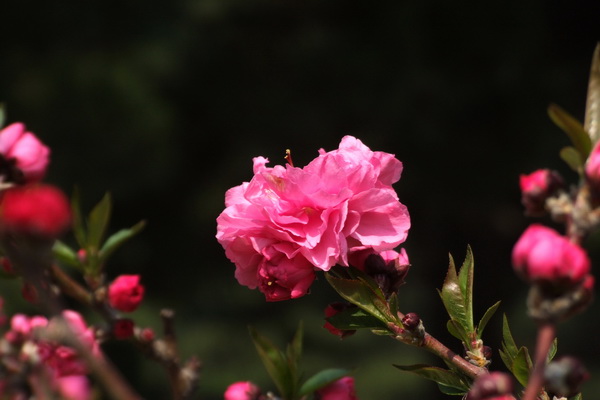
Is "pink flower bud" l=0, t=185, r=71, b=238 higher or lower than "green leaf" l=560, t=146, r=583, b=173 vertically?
higher

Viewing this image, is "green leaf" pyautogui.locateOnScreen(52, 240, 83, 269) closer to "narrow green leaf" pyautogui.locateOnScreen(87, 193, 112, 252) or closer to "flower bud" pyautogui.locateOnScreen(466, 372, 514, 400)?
"narrow green leaf" pyautogui.locateOnScreen(87, 193, 112, 252)

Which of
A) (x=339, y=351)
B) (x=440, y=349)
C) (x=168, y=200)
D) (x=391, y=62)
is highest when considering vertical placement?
(x=440, y=349)

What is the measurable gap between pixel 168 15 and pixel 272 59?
51cm

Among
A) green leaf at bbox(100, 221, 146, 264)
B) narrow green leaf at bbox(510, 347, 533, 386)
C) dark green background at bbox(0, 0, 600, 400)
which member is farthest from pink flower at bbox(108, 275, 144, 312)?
dark green background at bbox(0, 0, 600, 400)

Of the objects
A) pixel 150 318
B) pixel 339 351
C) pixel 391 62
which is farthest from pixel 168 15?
pixel 339 351

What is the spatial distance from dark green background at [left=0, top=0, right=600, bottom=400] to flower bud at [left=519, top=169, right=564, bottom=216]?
10.7 feet

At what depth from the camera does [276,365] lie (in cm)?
52

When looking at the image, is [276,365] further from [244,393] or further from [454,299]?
[454,299]

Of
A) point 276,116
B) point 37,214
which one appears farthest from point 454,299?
point 276,116

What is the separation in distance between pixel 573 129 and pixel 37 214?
0.78 ft

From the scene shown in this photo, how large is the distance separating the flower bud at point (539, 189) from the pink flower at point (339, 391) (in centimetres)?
14

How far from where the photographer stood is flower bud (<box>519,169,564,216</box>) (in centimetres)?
43

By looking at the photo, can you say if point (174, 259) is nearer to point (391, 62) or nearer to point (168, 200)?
point (168, 200)

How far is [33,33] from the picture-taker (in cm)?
398
